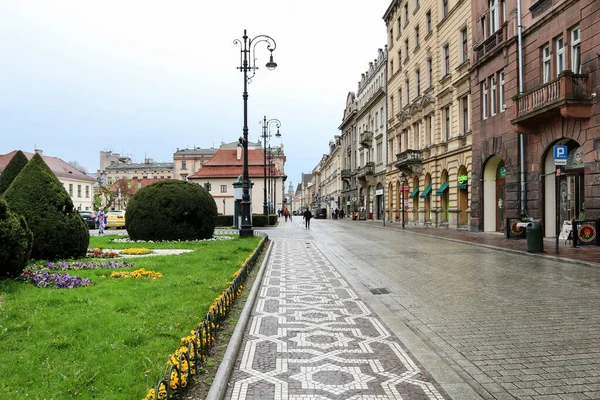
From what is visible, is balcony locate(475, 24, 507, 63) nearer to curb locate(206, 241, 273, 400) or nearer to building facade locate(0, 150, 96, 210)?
curb locate(206, 241, 273, 400)

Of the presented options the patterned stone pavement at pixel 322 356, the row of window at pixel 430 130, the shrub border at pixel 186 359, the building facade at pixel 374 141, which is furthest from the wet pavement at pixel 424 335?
the building facade at pixel 374 141

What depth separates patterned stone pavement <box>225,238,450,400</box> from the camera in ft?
13.9

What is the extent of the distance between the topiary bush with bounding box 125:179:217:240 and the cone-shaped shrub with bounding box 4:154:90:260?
23.3 ft

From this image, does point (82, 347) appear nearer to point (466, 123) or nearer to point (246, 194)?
point (246, 194)

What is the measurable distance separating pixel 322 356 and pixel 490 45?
2304cm

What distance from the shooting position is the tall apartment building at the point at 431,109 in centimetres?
2917

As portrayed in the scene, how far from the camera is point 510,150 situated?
72.8 ft

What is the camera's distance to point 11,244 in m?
7.83

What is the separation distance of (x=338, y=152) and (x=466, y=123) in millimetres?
64316

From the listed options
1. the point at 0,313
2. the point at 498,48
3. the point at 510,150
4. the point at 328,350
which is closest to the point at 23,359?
the point at 0,313

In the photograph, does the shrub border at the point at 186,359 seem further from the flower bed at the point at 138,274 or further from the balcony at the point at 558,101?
the balcony at the point at 558,101

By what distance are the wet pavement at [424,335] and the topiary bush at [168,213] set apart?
892 centimetres

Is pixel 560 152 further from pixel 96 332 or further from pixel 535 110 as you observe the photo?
pixel 96 332

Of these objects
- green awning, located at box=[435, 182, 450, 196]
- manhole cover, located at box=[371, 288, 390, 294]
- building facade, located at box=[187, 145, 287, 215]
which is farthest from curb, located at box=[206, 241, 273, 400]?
building facade, located at box=[187, 145, 287, 215]
